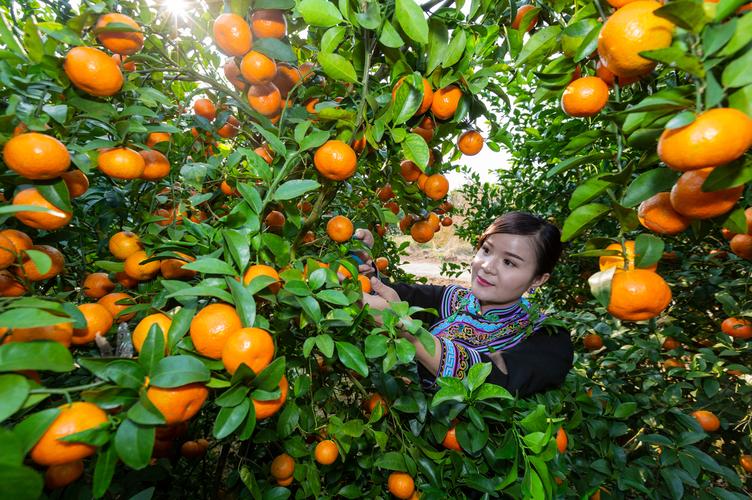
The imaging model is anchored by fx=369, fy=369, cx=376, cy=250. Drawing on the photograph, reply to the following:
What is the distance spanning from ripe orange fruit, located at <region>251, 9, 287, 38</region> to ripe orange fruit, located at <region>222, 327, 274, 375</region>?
728 mm

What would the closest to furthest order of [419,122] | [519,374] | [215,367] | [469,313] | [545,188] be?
[215,367] → [419,122] → [519,374] → [469,313] → [545,188]

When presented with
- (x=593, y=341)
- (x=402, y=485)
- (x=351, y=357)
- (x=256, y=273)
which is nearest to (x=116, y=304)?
(x=256, y=273)

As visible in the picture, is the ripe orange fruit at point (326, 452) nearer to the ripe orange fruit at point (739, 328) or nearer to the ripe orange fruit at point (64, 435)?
the ripe orange fruit at point (64, 435)

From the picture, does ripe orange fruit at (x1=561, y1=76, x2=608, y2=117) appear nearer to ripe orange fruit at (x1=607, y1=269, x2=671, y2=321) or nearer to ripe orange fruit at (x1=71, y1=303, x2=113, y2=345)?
ripe orange fruit at (x1=607, y1=269, x2=671, y2=321)

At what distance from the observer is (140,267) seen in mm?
902

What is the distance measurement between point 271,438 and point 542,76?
3.88ft

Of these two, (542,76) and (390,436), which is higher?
(542,76)

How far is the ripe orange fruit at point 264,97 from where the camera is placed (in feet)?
3.24

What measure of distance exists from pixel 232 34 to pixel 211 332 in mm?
662

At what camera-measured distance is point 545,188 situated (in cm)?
246

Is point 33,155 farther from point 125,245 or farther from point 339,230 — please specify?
point 339,230

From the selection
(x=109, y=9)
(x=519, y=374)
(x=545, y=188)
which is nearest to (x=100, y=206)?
(x=109, y=9)

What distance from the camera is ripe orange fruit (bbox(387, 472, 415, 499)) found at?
105cm

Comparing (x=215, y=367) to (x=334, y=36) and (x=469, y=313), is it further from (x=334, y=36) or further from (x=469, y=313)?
(x=469, y=313)
